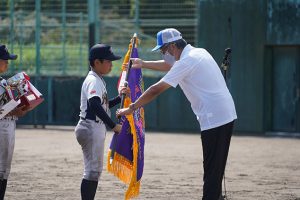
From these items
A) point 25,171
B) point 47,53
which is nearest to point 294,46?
point 47,53

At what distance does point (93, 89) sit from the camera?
837 centimetres

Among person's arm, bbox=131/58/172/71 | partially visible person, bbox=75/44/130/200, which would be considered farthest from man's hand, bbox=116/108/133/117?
person's arm, bbox=131/58/172/71

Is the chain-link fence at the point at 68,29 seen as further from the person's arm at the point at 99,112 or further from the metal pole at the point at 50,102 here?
the person's arm at the point at 99,112

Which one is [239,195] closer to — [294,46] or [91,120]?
[91,120]

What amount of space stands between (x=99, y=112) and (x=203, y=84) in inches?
44.3

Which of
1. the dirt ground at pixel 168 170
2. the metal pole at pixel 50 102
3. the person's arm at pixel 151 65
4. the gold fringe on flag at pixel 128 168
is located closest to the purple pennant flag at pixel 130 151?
the gold fringe on flag at pixel 128 168

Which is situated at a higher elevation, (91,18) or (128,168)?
(91,18)

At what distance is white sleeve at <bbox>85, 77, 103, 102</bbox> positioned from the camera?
27.4 ft

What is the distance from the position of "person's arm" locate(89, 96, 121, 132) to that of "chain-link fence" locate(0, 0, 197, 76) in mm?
14881

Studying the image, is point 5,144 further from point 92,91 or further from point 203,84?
point 203,84

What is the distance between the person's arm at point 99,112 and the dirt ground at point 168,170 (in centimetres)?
195

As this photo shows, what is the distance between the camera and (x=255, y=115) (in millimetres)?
21375

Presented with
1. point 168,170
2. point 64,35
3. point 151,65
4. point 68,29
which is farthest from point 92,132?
point 68,29

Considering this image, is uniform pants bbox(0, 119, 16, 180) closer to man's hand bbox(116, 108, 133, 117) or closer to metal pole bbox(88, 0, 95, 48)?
man's hand bbox(116, 108, 133, 117)
